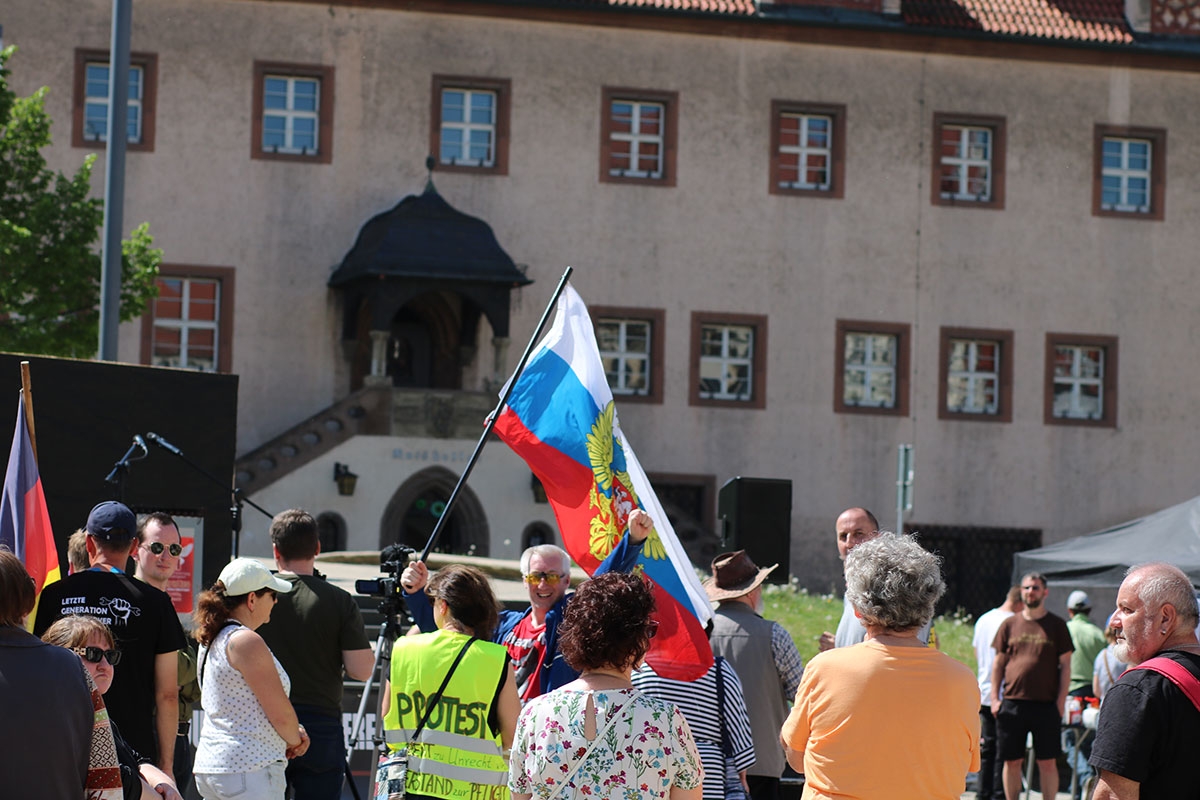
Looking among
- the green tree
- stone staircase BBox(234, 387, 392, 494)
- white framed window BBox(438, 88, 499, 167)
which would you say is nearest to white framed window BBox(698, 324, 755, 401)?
white framed window BBox(438, 88, 499, 167)

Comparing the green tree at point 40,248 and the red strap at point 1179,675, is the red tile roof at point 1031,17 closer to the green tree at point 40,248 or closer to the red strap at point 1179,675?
the green tree at point 40,248

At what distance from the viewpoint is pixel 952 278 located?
3291 cm

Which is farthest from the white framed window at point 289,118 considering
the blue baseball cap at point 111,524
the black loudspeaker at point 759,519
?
the blue baseball cap at point 111,524

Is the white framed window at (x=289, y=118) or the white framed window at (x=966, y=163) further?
the white framed window at (x=966, y=163)

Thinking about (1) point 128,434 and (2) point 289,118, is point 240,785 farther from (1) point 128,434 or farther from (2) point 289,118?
(2) point 289,118

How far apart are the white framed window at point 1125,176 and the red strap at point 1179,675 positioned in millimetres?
30174

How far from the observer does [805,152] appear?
3272cm

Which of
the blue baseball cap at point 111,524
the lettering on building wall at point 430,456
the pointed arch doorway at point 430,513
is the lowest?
the pointed arch doorway at point 430,513

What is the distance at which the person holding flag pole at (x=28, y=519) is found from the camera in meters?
8.68

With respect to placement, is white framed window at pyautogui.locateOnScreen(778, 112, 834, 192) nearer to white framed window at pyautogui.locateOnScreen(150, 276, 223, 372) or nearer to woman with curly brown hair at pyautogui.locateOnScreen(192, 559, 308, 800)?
white framed window at pyautogui.locateOnScreen(150, 276, 223, 372)

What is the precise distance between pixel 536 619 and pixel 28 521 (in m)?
2.89

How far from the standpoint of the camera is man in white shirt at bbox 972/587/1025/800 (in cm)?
1397

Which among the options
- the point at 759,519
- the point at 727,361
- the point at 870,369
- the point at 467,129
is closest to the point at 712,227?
the point at 727,361

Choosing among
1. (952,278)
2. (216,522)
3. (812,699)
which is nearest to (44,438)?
(216,522)
